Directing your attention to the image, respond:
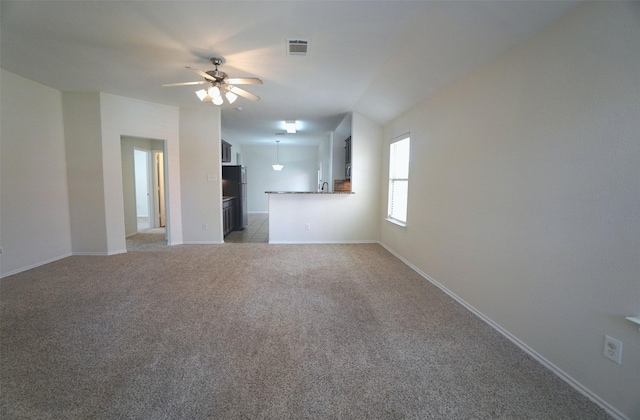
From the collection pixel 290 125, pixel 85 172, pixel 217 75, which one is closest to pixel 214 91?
pixel 217 75

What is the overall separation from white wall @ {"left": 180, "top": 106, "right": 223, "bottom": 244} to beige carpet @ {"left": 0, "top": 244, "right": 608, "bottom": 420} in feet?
6.32

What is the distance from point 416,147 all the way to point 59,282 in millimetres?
4831

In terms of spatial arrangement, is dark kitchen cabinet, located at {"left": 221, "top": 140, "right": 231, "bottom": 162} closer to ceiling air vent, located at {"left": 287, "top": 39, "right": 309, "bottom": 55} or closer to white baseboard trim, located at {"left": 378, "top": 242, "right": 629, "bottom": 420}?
ceiling air vent, located at {"left": 287, "top": 39, "right": 309, "bottom": 55}

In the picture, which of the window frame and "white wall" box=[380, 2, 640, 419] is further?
the window frame

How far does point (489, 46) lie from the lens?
2182 mm

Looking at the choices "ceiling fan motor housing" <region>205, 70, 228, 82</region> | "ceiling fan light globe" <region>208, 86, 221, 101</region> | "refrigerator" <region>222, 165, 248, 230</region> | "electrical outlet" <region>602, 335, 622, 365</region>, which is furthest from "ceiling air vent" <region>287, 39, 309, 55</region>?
"refrigerator" <region>222, 165, 248, 230</region>

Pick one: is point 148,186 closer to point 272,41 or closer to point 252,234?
point 252,234

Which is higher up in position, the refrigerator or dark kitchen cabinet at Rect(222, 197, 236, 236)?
the refrigerator

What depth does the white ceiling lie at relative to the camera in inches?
81.4

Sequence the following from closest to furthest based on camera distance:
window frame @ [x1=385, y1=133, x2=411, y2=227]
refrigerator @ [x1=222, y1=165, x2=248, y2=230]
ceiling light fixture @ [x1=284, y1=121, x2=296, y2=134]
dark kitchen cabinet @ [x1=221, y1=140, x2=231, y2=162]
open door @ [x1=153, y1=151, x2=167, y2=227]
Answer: window frame @ [x1=385, y1=133, x2=411, y2=227], ceiling light fixture @ [x1=284, y1=121, x2=296, y2=134], dark kitchen cabinet @ [x1=221, y1=140, x2=231, y2=162], refrigerator @ [x1=222, y1=165, x2=248, y2=230], open door @ [x1=153, y1=151, x2=167, y2=227]

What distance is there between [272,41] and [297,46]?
0.25 meters

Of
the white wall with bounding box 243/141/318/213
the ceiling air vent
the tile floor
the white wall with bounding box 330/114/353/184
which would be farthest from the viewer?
the white wall with bounding box 243/141/318/213

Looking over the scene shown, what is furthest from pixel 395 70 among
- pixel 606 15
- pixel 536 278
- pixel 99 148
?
pixel 99 148

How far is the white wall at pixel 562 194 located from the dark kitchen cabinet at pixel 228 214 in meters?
4.63
